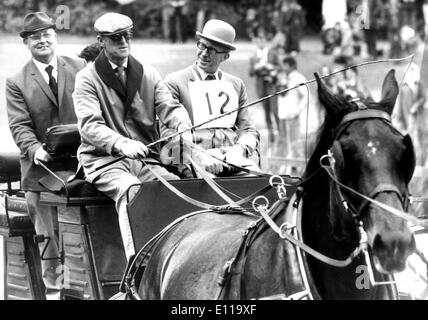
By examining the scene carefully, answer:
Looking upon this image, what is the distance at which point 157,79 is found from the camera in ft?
22.3

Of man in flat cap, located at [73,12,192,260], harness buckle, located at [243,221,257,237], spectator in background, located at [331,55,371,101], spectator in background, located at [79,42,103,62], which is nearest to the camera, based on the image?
harness buckle, located at [243,221,257,237]

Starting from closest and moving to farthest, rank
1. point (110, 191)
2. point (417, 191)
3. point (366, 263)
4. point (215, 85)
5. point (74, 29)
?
point (366, 263) → point (110, 191) → point (215, 85) → point (417, 191) → point (74, 29)

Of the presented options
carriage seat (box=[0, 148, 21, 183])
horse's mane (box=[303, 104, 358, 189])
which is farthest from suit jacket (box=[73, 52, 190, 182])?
horse's mane (box=[303, 104, 358, 189])

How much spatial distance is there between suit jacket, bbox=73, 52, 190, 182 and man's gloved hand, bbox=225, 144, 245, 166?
33 cm

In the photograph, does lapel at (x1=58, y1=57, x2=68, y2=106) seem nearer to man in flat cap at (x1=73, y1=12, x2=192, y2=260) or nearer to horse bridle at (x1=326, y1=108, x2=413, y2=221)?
man in flat cap at (x1=73, y1=12, x2=192, y2=260)

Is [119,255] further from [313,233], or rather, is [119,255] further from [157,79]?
[313,233]

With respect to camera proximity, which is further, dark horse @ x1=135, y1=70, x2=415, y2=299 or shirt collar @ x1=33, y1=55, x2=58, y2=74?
shirt collar @ x1=33, y1=55, x2=58, y2=74

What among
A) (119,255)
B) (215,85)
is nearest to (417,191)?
(215,85)

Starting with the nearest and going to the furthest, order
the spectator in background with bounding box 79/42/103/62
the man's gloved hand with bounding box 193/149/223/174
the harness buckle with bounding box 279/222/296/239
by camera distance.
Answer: the harness buckle with bounding box 279/222/296/239, the man's gloved hand with bounding box 193/149/223/174, the spectator in background with bounding box 79/42/103/62

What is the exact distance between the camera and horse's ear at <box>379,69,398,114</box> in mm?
4547

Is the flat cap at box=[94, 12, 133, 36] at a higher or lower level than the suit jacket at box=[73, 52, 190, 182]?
higher

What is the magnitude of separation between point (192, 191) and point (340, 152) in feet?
6.46

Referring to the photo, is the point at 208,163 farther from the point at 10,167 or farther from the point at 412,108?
the point at 412,108

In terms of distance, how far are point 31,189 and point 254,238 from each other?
3091 millimetres
